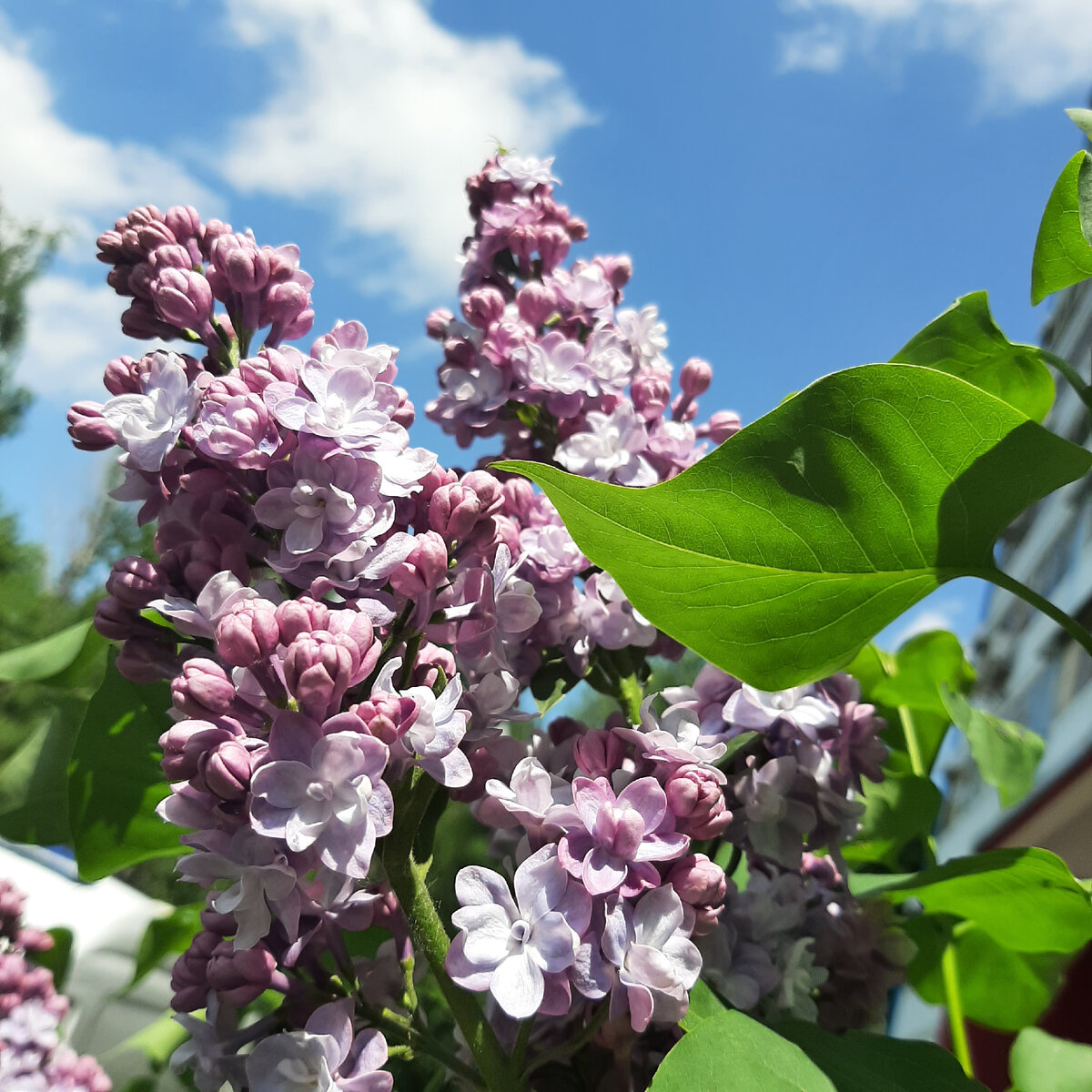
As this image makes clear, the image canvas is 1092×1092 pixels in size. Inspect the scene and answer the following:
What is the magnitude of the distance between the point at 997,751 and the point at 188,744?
474 mm

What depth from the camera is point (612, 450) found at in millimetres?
417

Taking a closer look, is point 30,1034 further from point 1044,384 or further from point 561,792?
point 1044,384

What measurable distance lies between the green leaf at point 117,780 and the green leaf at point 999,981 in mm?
435

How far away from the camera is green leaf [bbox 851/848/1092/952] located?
368 mm

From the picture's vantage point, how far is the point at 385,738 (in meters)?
0.25

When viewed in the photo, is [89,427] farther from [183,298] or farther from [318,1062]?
[318,1062]

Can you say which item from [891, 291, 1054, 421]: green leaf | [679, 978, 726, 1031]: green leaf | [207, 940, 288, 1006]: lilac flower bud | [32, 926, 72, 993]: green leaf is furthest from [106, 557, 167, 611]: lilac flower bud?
[32, 926, 72, 993]: green leaf

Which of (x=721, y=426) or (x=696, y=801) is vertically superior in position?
(x=721, y=426)

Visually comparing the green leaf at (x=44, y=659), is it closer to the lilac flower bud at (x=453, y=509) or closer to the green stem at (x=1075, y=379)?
the lilac flower bud at (x=453, y=509)

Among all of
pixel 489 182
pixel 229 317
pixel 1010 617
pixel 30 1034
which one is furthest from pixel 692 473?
pixel 1010 617

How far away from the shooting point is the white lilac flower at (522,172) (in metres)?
0.51

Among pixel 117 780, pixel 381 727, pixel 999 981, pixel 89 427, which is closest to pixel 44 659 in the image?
pixel 117 780

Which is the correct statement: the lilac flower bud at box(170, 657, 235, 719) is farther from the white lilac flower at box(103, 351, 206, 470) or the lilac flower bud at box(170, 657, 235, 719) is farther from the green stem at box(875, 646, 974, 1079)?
the green stem at box(875, 646, 974, 1079)

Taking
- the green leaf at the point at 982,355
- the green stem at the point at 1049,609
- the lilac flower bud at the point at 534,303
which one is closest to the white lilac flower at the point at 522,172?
the lilac flower bud at the point at 534,303
